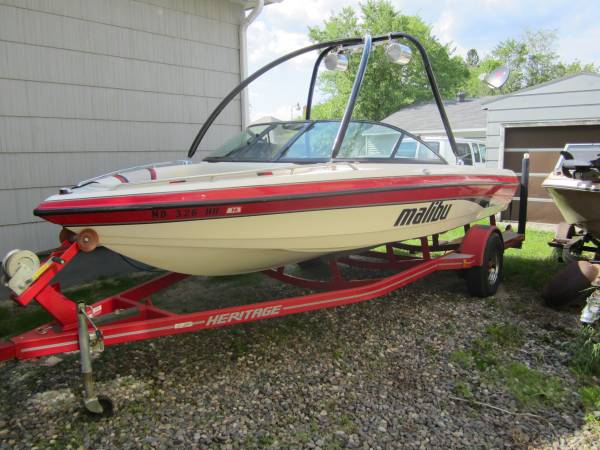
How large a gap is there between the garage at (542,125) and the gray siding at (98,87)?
5219 millimetres

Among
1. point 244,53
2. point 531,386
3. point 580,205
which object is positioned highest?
point 244,53

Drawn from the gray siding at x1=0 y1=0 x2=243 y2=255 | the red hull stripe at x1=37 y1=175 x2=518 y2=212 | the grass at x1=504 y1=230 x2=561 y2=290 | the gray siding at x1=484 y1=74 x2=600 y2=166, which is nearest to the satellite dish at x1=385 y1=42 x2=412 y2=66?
the red hull stripe at x1=37 y1=175 x2=518 y2=212

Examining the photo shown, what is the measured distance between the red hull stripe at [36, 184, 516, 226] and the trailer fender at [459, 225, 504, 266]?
39.7 inches

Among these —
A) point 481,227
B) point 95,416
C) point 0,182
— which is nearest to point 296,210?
point 95,416

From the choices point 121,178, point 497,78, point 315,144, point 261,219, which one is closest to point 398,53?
point 315,144

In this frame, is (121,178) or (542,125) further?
(542,125)

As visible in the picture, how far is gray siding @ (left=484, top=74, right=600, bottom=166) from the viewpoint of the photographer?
810 centimetres

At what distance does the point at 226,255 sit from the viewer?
317cm

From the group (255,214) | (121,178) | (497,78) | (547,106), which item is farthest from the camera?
(547,106)

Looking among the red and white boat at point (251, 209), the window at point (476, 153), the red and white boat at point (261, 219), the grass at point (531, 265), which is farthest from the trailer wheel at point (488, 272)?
the window at point (476, 153)

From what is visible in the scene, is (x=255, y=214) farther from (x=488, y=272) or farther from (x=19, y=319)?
(x=488, y=272)

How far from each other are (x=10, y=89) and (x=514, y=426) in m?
5.25

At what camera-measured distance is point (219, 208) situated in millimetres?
2865

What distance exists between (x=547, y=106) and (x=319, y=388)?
25.1 ft
